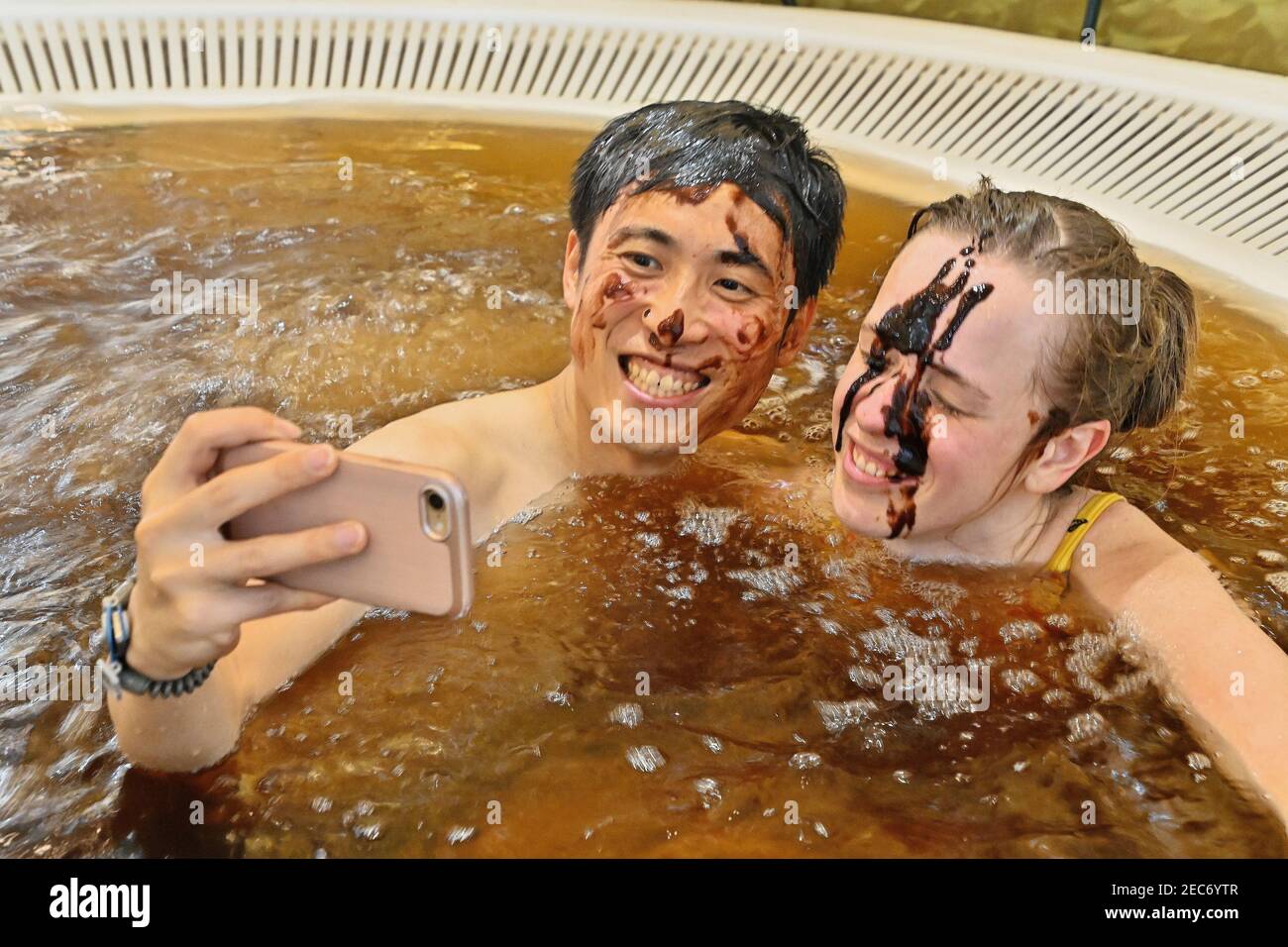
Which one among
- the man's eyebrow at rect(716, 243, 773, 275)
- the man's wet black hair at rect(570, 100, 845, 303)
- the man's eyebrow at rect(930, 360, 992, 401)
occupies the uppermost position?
the man's wet black hair at rect(570, 100, 845, 303)

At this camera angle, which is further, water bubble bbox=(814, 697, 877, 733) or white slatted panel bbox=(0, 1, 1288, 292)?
white slatted panel bbox=(0, 1, 1288, 292)

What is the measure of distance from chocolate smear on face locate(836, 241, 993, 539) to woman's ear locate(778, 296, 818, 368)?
6.9 inches

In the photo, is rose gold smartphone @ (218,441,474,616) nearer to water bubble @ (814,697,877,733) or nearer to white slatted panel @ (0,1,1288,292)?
water bubble @ (814,697,877,733)

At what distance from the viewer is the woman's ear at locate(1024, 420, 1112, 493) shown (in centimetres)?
147

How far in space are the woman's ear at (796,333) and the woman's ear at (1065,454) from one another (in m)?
0.36

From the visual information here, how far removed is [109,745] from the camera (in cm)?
118

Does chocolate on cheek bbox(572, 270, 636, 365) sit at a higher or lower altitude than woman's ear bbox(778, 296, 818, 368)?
higher

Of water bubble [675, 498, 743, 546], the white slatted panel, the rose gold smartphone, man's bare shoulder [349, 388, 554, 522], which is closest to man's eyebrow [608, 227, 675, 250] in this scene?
man's bare shoulder [349, 388, 554, 522]

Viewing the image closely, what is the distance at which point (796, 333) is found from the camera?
1644mm

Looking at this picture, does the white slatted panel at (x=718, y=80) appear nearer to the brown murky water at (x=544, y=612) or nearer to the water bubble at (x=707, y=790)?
the brown murky water at (x=544, y=612)

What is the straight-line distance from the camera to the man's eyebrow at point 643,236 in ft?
4.92

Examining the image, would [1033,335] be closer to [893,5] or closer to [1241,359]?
[1241,359]

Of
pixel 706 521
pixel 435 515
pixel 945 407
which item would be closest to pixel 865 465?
pixel 945 407

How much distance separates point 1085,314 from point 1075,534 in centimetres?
33
